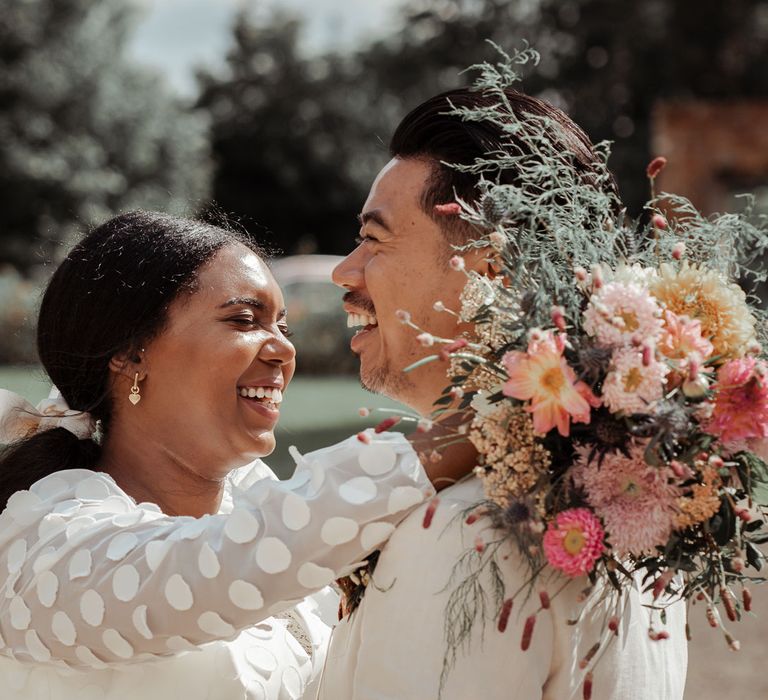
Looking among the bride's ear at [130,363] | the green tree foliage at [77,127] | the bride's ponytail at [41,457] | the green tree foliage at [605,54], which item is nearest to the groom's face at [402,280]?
the bride's ear at [130,363]

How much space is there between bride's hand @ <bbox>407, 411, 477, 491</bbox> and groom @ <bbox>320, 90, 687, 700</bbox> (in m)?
0.02

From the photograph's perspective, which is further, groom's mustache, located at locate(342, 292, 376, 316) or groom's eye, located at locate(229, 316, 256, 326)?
groom's eye, located at locate(229, 316, 256, 326)

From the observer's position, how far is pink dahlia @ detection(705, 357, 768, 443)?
7.06 feet

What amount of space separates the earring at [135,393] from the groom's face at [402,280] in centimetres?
80

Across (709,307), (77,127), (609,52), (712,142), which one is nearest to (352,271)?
(709,307)

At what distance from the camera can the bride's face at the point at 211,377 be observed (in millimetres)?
3379

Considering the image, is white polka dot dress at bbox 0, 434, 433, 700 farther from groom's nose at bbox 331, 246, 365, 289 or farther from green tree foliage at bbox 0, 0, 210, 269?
green tree foliage at bbox 0, 0, 210, 269

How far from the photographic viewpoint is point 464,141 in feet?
9.38

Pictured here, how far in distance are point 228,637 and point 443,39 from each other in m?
34.8

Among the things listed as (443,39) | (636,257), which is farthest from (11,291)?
(636,257)

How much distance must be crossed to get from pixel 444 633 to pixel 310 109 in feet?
168

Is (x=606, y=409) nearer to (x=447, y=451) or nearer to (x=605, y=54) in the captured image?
(x=447, y=451)

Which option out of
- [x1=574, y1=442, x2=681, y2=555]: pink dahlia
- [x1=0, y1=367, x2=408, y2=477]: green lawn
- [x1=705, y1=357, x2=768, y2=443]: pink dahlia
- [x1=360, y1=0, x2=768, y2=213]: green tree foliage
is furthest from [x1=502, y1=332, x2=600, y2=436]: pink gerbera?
[x1=360, y1=0, x2=768, y2=213]: green tree foliage

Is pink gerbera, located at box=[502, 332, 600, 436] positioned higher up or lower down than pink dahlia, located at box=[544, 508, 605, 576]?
higher up
